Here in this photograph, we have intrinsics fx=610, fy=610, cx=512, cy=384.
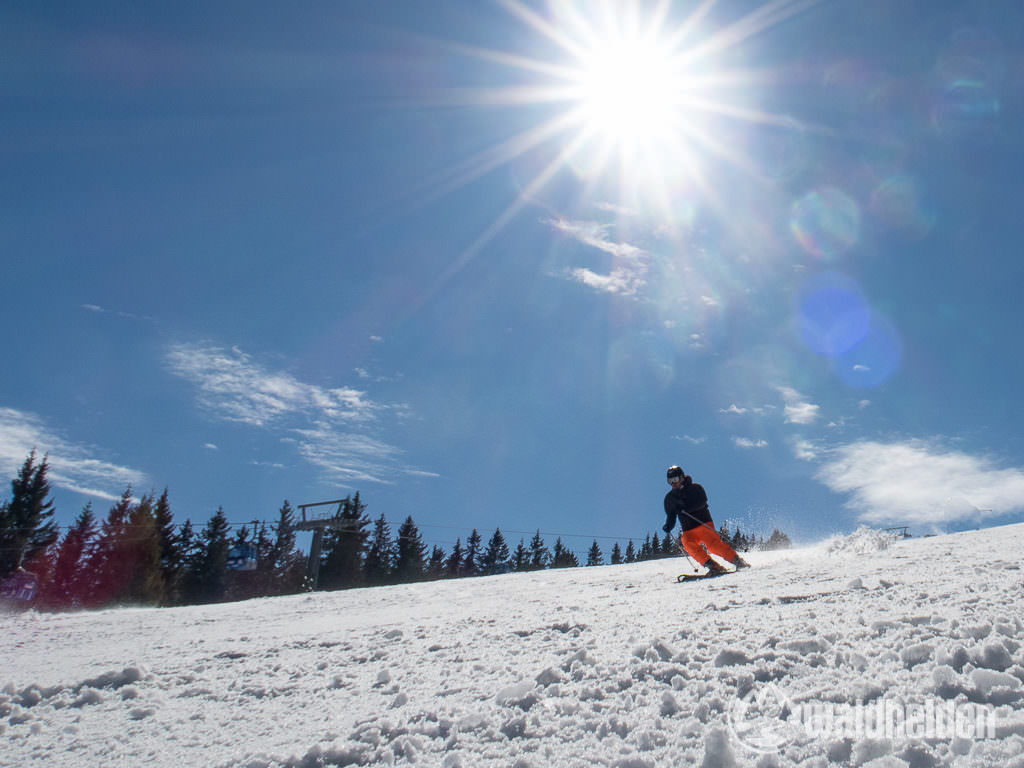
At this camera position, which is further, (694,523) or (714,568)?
(694,523)

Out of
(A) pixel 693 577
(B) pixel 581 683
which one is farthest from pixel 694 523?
(B) pixel 581 683

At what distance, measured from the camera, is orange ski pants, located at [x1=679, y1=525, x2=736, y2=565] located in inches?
398

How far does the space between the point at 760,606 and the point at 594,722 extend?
2.82 metres

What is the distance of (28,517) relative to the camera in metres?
50.4

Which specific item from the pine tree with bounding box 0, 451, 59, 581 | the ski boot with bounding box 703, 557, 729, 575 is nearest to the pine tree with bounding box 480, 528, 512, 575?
the pine tree with bounding box 0, 451, 59, 581

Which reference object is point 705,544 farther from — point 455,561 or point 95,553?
point 455,561

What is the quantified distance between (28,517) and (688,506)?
195ft

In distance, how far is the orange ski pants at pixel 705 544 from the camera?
1011 centimetres

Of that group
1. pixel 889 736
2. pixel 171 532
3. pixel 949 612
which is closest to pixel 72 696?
pixel 889 736

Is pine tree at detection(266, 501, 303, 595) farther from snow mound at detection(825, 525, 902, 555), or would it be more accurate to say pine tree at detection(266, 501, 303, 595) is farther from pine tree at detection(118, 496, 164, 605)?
snow mound at detection(825, 525, 902, 555)

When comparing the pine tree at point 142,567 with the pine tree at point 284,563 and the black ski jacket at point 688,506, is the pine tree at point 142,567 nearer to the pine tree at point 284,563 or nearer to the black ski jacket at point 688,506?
the pine tree at point 284,563

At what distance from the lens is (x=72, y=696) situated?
488 centimetres

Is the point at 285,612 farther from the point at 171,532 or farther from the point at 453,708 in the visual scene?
the point at 171,532

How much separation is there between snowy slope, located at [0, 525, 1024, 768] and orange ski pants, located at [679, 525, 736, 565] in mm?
2850
